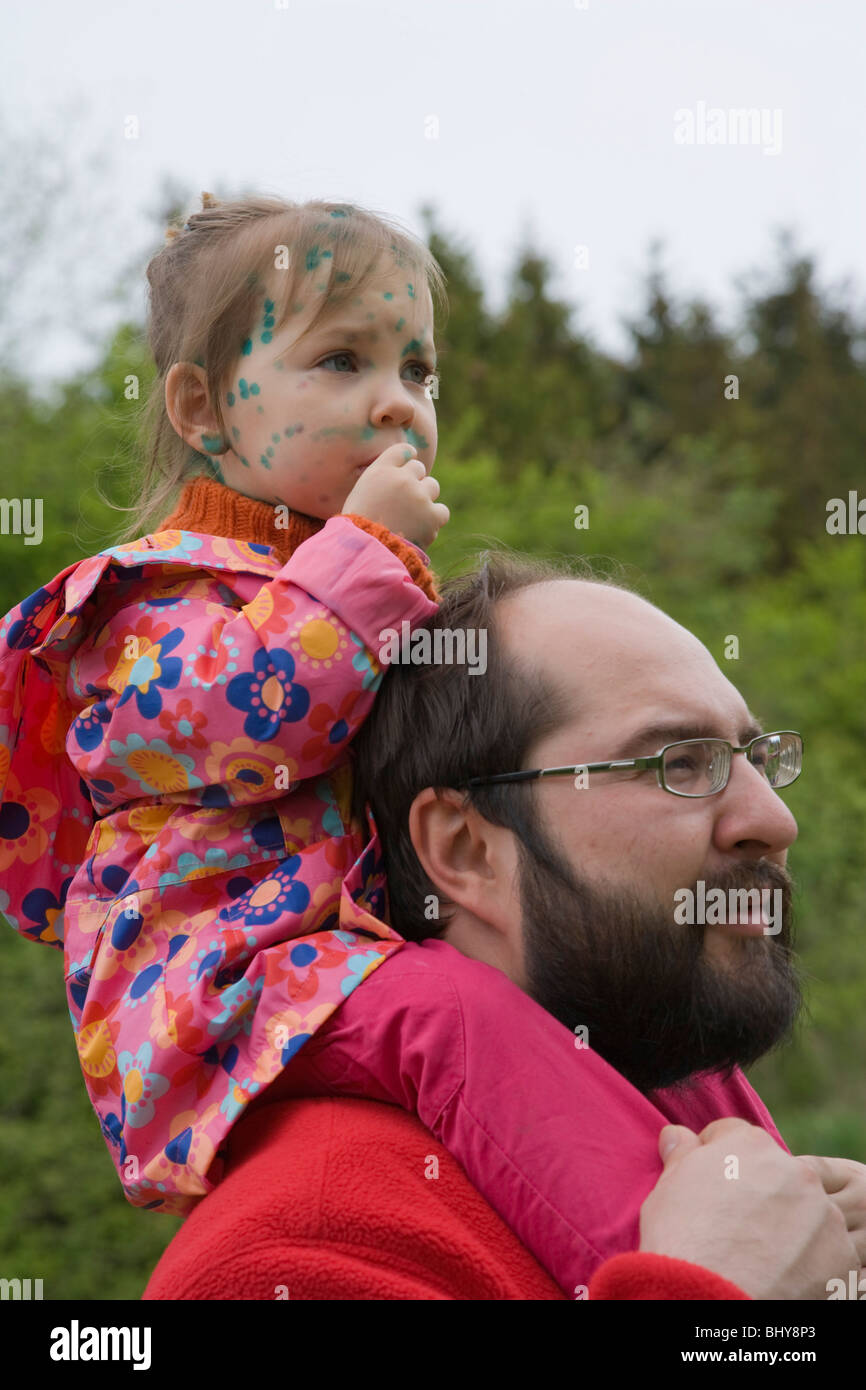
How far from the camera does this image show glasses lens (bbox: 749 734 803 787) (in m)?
1.98

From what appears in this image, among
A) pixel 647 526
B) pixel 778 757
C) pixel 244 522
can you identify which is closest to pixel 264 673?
pixel 244 522

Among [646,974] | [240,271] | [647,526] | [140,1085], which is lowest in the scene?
[140,1085]

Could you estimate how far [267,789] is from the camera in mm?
1771

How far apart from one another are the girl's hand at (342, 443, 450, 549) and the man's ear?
1.26 feet

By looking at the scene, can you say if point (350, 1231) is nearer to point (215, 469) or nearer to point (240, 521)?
point (240, 521)

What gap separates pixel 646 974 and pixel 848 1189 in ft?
1.24

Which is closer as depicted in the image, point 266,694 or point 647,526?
point 266,694

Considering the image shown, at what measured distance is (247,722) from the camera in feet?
5.64

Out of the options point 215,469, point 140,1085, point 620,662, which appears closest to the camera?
point 140,1085

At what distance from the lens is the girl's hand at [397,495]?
1.89 m

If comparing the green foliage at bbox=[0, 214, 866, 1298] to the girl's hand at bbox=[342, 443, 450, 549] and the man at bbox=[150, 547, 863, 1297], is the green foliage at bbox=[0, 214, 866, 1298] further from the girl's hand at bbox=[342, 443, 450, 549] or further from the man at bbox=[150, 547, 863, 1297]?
the girl's hand at bbox=[342, 443, 450, 549]

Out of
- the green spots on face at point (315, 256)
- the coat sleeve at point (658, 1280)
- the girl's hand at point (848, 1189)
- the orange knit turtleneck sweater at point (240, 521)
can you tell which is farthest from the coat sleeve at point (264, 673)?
the girl's hand at point (848, 1189)

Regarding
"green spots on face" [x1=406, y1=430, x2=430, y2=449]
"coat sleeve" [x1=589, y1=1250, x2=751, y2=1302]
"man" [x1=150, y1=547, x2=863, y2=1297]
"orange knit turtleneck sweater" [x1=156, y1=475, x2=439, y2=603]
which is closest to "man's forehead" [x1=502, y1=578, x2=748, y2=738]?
"man" [x1=150, y1=547, x2=863, y2=1297]

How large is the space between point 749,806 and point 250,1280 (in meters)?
0.88
